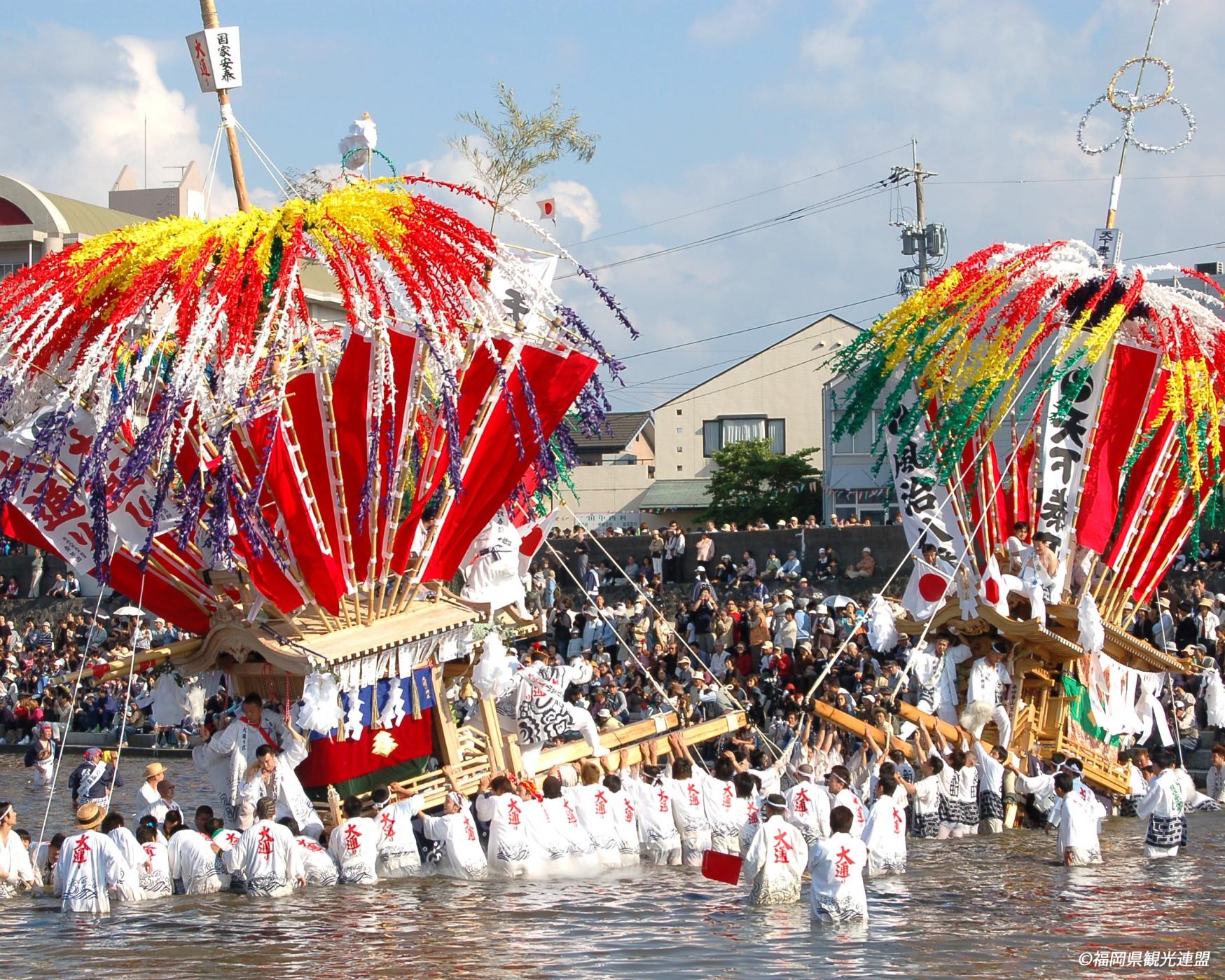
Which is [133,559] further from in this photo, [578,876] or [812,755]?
[812,755]

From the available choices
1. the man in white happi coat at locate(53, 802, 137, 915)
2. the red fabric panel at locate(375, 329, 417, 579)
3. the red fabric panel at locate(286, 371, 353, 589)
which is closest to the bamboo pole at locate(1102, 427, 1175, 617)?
the red fabric panel at locate(375, 329, 417, 579)

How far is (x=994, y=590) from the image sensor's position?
15.9 meters

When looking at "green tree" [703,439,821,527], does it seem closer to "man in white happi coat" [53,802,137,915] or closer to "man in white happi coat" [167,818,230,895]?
"man in white happi coat" [167,818,230,895]

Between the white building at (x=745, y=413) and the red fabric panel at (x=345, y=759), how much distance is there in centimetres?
2875

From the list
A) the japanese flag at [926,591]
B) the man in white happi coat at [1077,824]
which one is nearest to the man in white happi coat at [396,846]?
the man in white happi coat at [1077,824]

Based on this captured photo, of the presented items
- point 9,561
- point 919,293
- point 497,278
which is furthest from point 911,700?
point 9,561

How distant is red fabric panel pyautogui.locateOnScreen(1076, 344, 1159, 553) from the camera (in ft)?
53.4

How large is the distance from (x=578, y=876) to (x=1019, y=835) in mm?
4476

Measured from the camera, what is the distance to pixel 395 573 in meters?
13.9

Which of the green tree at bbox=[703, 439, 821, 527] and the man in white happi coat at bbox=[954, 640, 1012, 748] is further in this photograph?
the green tree at bbox=[703, 439, 821, 527]

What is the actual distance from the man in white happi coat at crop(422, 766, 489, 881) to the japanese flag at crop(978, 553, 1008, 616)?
5831 mm

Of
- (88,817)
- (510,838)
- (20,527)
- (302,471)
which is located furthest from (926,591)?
(20,527)

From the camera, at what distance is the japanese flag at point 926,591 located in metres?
16.4

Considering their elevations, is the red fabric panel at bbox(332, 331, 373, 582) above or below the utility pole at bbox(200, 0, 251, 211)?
below
